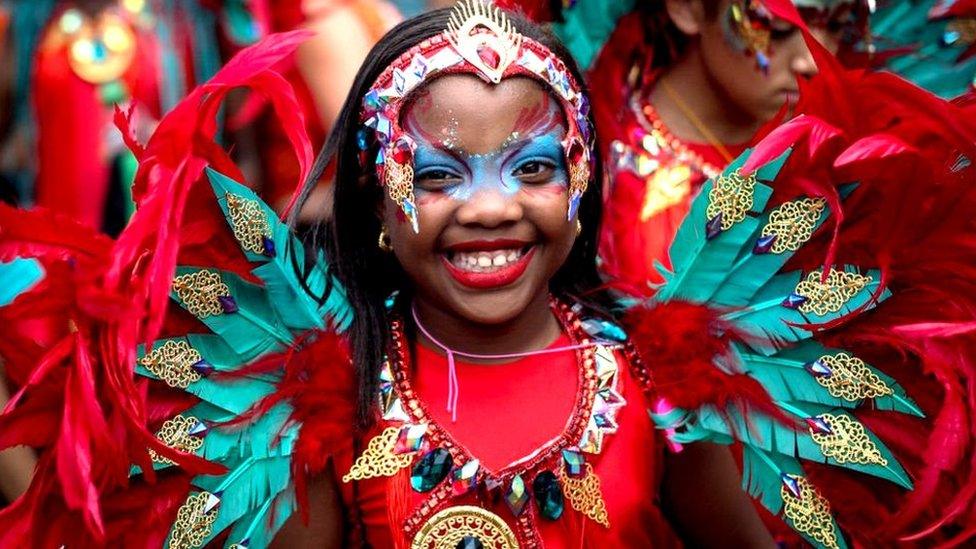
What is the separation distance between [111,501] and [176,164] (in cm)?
58

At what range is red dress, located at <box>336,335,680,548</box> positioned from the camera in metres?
3.01

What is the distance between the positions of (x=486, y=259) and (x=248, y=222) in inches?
16.3

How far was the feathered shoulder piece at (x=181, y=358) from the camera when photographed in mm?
2711

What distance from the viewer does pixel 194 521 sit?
290 cm

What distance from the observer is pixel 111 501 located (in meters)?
2.88

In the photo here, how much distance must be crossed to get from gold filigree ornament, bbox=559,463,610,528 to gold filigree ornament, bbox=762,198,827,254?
53 cm

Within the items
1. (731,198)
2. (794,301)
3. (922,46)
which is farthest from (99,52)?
(794,301)

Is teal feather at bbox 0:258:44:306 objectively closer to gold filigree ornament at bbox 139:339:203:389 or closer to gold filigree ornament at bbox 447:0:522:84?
gold filigree ornament at bbox 139:339:203:389

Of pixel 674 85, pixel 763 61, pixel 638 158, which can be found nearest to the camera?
pixel 763 61

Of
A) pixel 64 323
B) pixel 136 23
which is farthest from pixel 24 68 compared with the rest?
pixel 64 323

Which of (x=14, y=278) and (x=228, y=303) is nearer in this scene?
(x=228, y=303)

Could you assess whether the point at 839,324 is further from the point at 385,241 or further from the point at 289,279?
the point at 289,279

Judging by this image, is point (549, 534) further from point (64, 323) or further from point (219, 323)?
point (64, 323)

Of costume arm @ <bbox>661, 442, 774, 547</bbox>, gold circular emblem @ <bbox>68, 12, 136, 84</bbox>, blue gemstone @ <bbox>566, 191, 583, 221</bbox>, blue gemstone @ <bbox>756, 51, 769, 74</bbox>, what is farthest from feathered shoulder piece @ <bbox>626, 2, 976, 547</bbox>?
gold circular emblem @ <bbox>68, 12, 136, 84</bbox>
